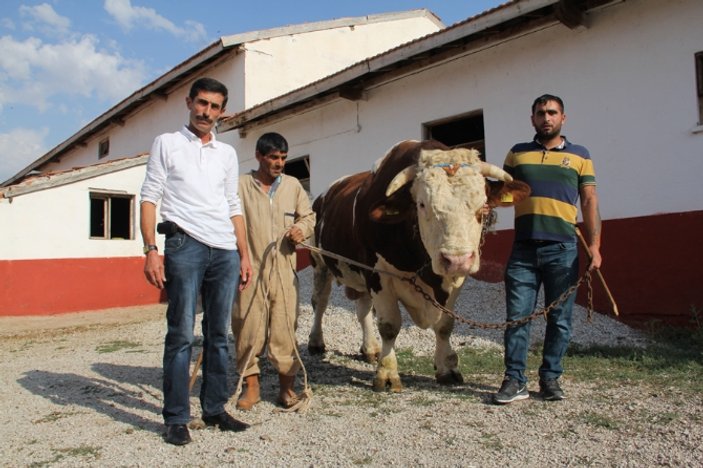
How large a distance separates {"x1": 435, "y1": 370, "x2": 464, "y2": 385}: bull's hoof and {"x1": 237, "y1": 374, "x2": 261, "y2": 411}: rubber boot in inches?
57.0

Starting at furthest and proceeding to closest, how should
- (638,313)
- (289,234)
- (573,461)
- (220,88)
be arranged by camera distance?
1. (638,313)
2. (289,234)
3. (220,88)
4. (573,461)

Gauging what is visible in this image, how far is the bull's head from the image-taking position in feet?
10.8

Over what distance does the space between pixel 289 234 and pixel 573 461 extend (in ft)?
7.05

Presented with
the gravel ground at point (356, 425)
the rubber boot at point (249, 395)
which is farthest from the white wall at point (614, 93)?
the rubber boot at point (249, 395)

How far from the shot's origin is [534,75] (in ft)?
26.5

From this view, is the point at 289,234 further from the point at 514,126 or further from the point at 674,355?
the point at 514,126

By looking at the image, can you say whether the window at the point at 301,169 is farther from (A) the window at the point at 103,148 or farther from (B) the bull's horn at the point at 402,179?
(A) the window at the point at 103,148

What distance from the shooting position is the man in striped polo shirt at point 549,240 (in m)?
3.83

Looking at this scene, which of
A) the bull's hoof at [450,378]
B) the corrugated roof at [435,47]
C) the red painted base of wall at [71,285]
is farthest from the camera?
the red painted base of wall at [71,285]

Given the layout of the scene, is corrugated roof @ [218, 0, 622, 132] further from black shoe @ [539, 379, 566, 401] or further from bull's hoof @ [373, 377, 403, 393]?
bull's hoof @ [373, 377, 403, 393]

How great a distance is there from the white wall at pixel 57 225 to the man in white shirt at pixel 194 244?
9.89 meters

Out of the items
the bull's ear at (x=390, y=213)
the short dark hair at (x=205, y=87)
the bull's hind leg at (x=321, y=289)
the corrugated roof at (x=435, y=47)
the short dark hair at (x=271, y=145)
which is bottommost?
the bull's hind leg at (x=321, y=289)

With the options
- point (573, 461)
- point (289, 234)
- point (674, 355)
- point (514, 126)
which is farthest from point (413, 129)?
point (573, 461)

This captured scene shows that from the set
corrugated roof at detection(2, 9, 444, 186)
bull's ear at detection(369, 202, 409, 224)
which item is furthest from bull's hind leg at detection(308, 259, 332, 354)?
corrugated roof at detection(2, 9, 444, 186)
